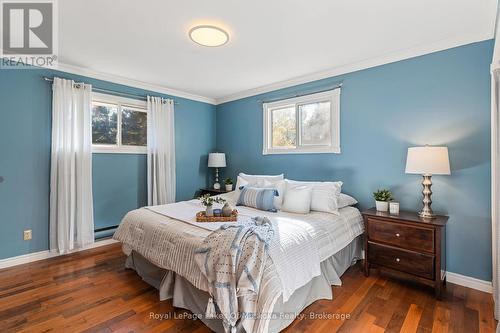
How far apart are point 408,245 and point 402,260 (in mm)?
167

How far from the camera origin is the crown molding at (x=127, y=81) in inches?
126

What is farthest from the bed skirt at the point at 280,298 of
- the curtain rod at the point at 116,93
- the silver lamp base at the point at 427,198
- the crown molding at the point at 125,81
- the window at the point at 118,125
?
the crown molding at the point at 125,81

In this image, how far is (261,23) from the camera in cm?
221

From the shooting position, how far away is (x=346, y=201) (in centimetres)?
297

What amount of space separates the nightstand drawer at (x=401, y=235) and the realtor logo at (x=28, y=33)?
3510 mm

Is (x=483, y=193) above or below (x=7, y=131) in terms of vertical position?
below

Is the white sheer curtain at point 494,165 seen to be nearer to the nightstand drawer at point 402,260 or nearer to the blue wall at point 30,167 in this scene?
the nightstand drawer at point 402,260

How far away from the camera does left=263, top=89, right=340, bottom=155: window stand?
3.36 m

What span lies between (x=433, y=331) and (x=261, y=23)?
280 cm

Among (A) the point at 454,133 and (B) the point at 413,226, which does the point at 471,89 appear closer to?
(A) the point at 454,133

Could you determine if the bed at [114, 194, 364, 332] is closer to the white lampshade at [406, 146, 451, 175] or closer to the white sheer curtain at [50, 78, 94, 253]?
the white lampshade at [406, 146, 451, 175]

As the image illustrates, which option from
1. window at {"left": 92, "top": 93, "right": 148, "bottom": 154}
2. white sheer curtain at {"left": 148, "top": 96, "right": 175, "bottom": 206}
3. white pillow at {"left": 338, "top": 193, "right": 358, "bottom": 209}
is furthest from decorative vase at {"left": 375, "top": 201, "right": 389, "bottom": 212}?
window at {"left": 92, "top": 93, "right": 148, "bottom": 154}

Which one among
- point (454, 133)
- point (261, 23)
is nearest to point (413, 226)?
point (454, 133)

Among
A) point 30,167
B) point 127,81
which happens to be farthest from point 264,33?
point 30,167
